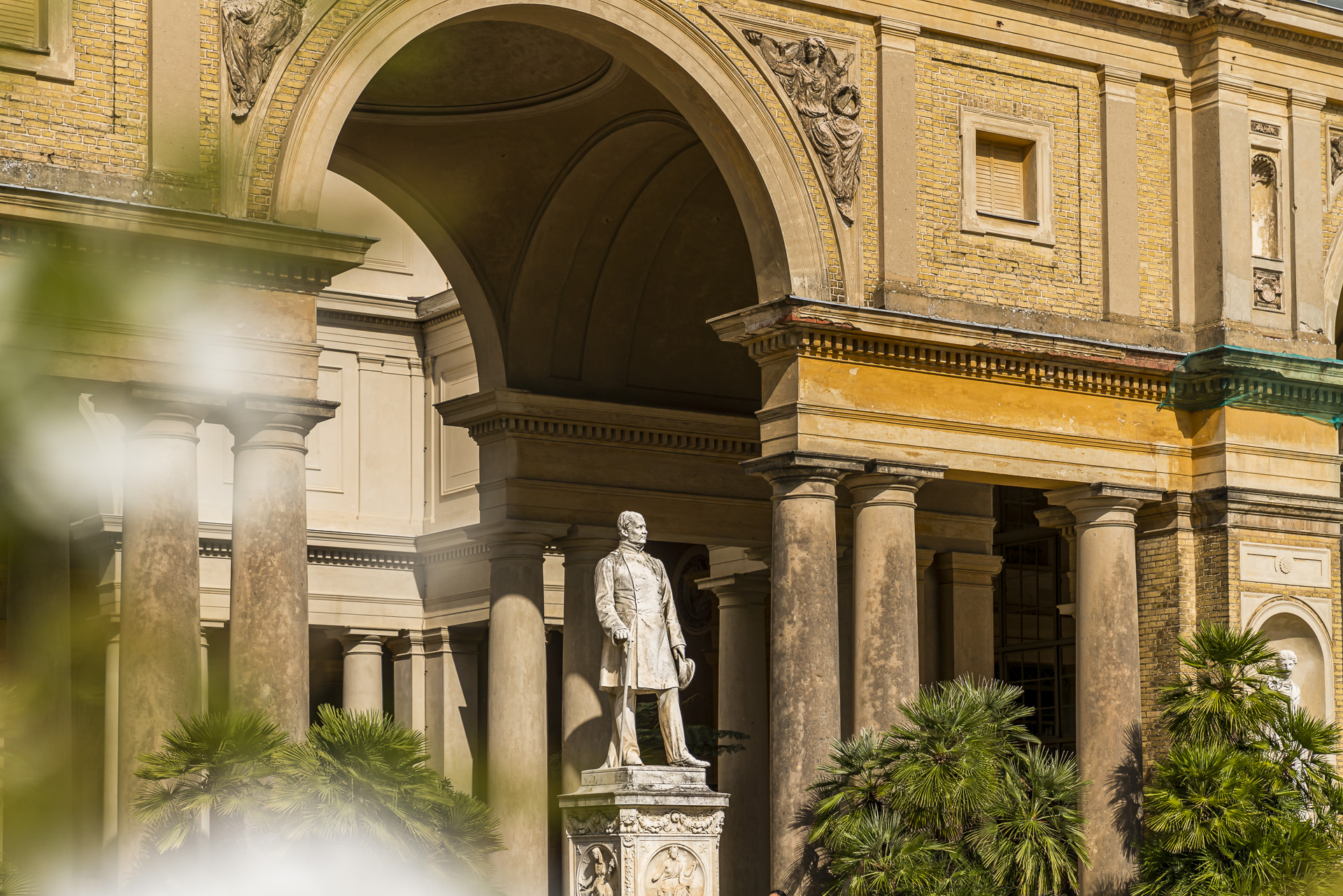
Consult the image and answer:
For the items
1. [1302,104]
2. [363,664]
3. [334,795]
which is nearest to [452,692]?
[363,664]

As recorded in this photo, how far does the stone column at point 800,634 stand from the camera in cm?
1584

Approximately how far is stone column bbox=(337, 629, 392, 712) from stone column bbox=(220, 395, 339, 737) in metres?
16.4

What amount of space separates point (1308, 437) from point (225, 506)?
57.0 ft

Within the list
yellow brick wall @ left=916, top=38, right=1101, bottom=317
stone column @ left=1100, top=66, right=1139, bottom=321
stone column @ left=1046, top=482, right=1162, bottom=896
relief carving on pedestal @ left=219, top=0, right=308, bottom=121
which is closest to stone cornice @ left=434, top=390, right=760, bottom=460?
stone column @ left=1046, top=482, right=1162, bottom=896

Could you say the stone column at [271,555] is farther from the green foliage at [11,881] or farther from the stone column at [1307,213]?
the stone column at [1307,213]

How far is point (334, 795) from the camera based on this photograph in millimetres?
10523

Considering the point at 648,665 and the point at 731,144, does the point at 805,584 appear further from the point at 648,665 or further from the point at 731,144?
the point at 731,144

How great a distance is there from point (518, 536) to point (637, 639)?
6.37 meters

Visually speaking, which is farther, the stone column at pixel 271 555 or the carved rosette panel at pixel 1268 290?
the carved rosette panel at pixel 1268 290

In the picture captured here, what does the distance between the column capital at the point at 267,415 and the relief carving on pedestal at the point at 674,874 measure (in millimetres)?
4344

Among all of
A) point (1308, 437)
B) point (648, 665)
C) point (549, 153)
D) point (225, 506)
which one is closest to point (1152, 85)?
point (1308, 437)

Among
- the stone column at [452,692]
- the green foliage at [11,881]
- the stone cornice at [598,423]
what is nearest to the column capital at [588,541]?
the stone cornice at [598,423]

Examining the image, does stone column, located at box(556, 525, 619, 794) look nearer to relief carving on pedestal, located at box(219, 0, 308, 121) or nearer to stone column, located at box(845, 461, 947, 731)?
stone column, located at box(845, 461, 947, 731)

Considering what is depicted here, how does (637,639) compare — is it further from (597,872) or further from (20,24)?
(20,24)
